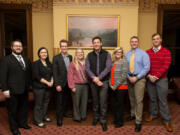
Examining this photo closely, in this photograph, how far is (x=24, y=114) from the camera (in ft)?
8.84

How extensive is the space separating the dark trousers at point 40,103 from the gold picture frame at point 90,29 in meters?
2.07

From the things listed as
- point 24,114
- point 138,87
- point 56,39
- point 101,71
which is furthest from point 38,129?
point 56,39

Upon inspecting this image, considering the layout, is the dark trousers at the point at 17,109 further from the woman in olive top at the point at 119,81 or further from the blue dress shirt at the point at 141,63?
the blue dress shirt at the point at 141,63

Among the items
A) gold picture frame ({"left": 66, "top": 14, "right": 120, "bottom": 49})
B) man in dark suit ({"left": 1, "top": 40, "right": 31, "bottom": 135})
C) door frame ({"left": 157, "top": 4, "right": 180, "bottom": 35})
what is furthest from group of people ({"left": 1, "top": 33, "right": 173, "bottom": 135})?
door frame ({"left": 157, "top": 4, "right": 180, "bottom": 35})

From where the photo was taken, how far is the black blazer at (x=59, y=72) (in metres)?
2.79

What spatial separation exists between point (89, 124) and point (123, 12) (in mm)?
3295

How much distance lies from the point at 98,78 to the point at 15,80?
1.41 metres

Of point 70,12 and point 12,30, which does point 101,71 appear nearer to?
point 70,12

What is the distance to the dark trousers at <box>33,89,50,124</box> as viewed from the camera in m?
2.72

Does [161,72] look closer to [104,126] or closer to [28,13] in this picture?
[104,126]

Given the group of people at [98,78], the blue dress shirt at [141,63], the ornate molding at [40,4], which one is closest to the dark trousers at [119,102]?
the group of people at [98,78]

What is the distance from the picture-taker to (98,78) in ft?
8.71

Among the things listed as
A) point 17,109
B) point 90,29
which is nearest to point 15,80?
point 17,109

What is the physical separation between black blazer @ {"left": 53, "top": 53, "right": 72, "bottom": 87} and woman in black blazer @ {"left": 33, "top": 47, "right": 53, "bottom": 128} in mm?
103
